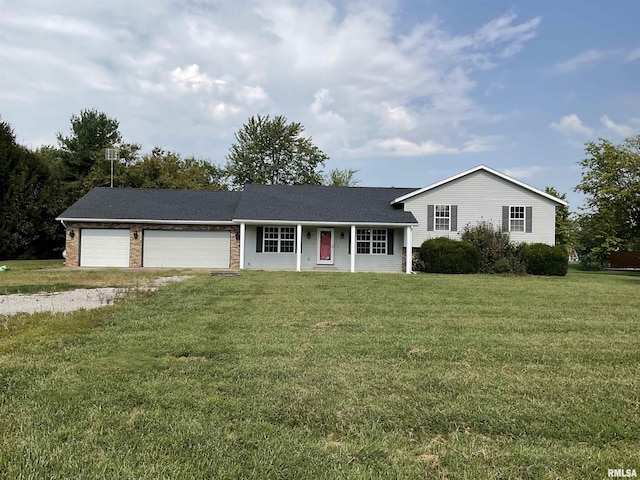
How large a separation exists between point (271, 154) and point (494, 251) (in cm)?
2732

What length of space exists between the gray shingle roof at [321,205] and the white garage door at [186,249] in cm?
200

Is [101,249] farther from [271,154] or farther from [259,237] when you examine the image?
[271,154]

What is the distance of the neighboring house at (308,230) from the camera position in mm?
20016

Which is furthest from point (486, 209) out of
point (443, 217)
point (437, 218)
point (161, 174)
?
point (161, 174)

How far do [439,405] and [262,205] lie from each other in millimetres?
17764

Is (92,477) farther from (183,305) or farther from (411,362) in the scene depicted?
(183,305)

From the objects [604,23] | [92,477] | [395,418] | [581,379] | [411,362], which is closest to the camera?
[92,477]

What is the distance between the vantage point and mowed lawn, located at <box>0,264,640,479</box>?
2770mm

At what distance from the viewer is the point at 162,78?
63.0 ft

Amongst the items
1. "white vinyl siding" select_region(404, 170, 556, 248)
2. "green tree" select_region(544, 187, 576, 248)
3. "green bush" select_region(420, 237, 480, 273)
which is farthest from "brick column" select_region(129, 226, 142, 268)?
"green tree" select_region(544, 187, 576, 248)

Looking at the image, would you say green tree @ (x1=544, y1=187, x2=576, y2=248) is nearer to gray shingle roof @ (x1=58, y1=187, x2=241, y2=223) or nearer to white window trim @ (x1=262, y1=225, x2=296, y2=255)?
white window trim @ (x1=262, y1=225, x2=296, y2=255)

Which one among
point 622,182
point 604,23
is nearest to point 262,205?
A: point 604,23

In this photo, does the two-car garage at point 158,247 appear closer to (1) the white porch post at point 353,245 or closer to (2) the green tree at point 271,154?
(1) the white porch post at point 353,245

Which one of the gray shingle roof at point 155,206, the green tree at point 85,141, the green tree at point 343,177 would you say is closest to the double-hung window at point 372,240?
the gray shingle roof at point 155,206
